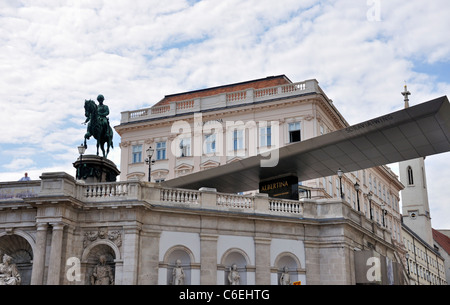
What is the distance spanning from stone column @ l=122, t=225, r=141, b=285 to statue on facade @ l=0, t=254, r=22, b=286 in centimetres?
523

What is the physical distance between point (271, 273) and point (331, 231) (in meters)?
4.12

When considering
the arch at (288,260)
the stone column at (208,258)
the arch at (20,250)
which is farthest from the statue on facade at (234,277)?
the arch at (20,250)

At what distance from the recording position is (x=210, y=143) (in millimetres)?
62906

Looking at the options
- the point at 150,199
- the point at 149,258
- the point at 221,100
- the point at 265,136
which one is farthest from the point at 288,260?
the point at 221,100

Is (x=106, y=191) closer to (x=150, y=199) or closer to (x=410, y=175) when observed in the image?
(x=150, y=199)

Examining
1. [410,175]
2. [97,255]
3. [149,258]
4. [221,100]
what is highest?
[410,175]

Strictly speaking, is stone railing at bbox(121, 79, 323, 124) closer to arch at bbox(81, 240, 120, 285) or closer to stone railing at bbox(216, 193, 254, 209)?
stone railing at bbox(216, 193, 254, 209)

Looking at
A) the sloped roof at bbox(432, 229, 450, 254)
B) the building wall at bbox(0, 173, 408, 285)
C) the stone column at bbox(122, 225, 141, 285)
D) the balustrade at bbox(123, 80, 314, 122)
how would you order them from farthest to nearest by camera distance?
the sloped roof at bbox(432, 229, 450, 254), the balustrade at bbox(123, 80, 314, 122), the building wall at bbox(0, 173, 408, 285), the stone column at bbox(122, 225, 141, 285)

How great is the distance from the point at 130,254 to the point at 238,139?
3369 centimetres

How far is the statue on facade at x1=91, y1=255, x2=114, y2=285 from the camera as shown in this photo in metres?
29.5

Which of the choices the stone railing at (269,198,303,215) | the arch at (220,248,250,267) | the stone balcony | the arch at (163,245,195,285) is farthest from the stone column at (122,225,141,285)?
the stone railing at (269,198,303,215)

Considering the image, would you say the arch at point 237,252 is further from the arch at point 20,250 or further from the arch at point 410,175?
the arch at point 410,175

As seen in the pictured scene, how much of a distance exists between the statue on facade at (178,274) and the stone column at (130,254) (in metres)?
2.13
